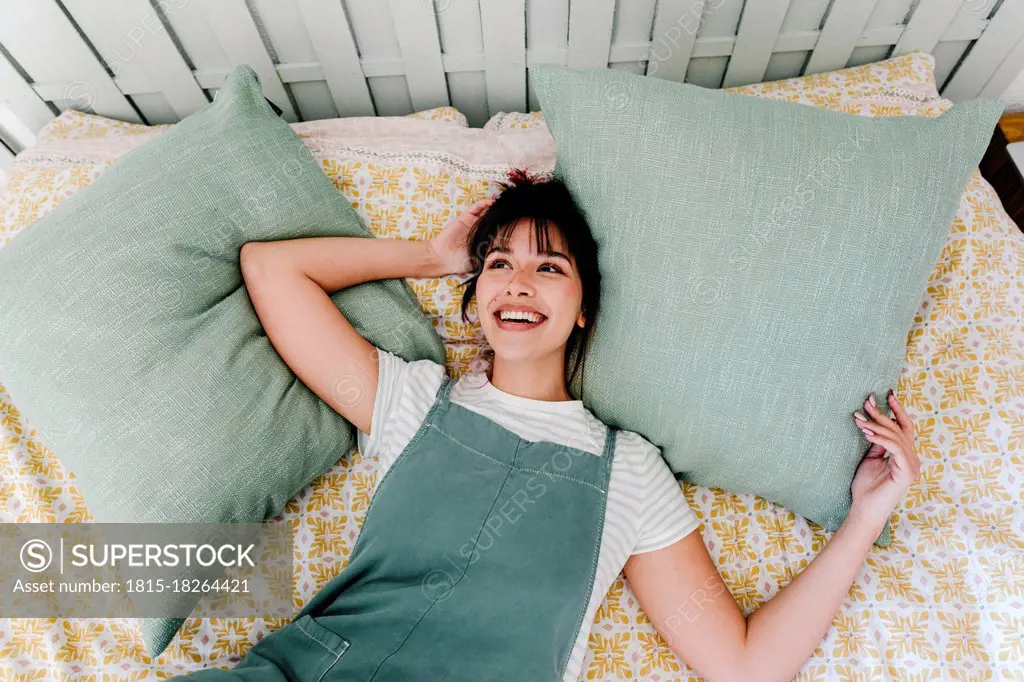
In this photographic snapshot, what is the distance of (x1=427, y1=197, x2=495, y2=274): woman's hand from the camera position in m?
1.21

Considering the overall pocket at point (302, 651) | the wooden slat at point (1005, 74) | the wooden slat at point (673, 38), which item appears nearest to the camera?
the overall pocket at point (302, 651)

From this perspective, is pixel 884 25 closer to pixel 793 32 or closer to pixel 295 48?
pixel 793 32

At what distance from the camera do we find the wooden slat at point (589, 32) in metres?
1.29

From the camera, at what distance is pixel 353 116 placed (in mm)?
1500

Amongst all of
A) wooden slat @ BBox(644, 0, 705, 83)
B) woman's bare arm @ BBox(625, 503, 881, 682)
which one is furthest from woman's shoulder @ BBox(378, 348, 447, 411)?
wooden slat @ BBox(644, 0, 705, 83)

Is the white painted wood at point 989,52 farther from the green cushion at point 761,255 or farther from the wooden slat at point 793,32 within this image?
the green cushion at point 761,255

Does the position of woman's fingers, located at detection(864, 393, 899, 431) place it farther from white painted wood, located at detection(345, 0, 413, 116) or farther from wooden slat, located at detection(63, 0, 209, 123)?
wooden slat, located at detection(63, 0, 209, 123)

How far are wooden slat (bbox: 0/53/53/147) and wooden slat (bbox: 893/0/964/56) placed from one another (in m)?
1.99

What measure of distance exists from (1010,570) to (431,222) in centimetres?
117

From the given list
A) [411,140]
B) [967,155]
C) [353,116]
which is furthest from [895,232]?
[353,116]

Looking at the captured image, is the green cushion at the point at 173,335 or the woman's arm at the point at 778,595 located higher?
the green cushion at the point at 173,335

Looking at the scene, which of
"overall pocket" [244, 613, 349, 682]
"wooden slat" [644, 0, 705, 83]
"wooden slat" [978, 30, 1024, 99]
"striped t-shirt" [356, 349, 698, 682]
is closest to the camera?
"overall pocket" [244, 613, 349, 682]

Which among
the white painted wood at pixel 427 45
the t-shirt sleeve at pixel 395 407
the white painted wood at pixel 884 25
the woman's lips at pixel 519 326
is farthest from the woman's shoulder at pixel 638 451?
the white painted wood at pixel 884 25

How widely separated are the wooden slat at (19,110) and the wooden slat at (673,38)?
4.59 ft
